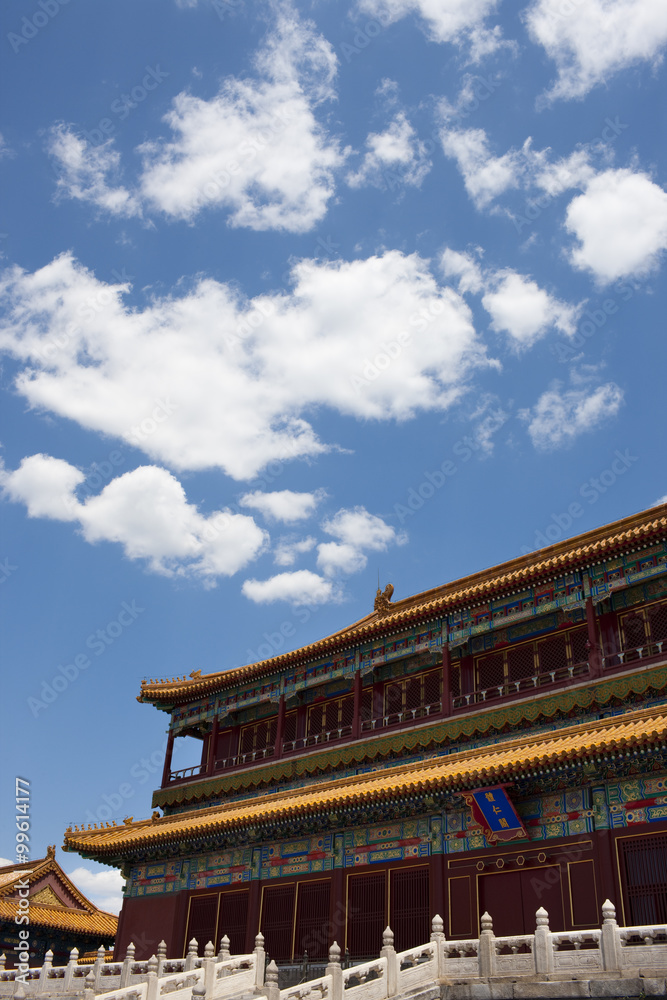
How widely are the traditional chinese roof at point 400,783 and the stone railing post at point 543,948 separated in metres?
3.16

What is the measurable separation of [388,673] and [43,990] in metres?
11.2

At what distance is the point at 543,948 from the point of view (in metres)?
12.6

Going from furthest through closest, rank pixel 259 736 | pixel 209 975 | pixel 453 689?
pixel 259 736 → pixel 453 689 → pixel 209 975

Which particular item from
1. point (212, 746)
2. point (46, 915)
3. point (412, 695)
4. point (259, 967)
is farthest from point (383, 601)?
point (46, 915)

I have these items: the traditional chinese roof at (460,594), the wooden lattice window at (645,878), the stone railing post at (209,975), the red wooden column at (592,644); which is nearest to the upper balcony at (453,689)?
the red wooden column at (592,644)

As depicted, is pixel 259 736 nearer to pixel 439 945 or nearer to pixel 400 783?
pixel 400 783

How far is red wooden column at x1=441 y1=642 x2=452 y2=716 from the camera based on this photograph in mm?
20609

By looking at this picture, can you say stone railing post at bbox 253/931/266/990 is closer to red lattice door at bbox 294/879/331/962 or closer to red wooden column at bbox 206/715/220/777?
red lattice door at bbox 294/879/331/962

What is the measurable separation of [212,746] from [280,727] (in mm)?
3270

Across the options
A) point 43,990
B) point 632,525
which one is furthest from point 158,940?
point 632,525

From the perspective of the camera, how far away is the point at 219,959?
15992mm

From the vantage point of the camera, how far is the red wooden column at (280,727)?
24.1 metres

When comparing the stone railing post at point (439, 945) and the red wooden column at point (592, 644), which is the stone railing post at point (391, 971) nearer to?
the stone railing post at point (439, 945)

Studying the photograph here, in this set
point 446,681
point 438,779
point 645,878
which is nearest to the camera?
point 645,878
